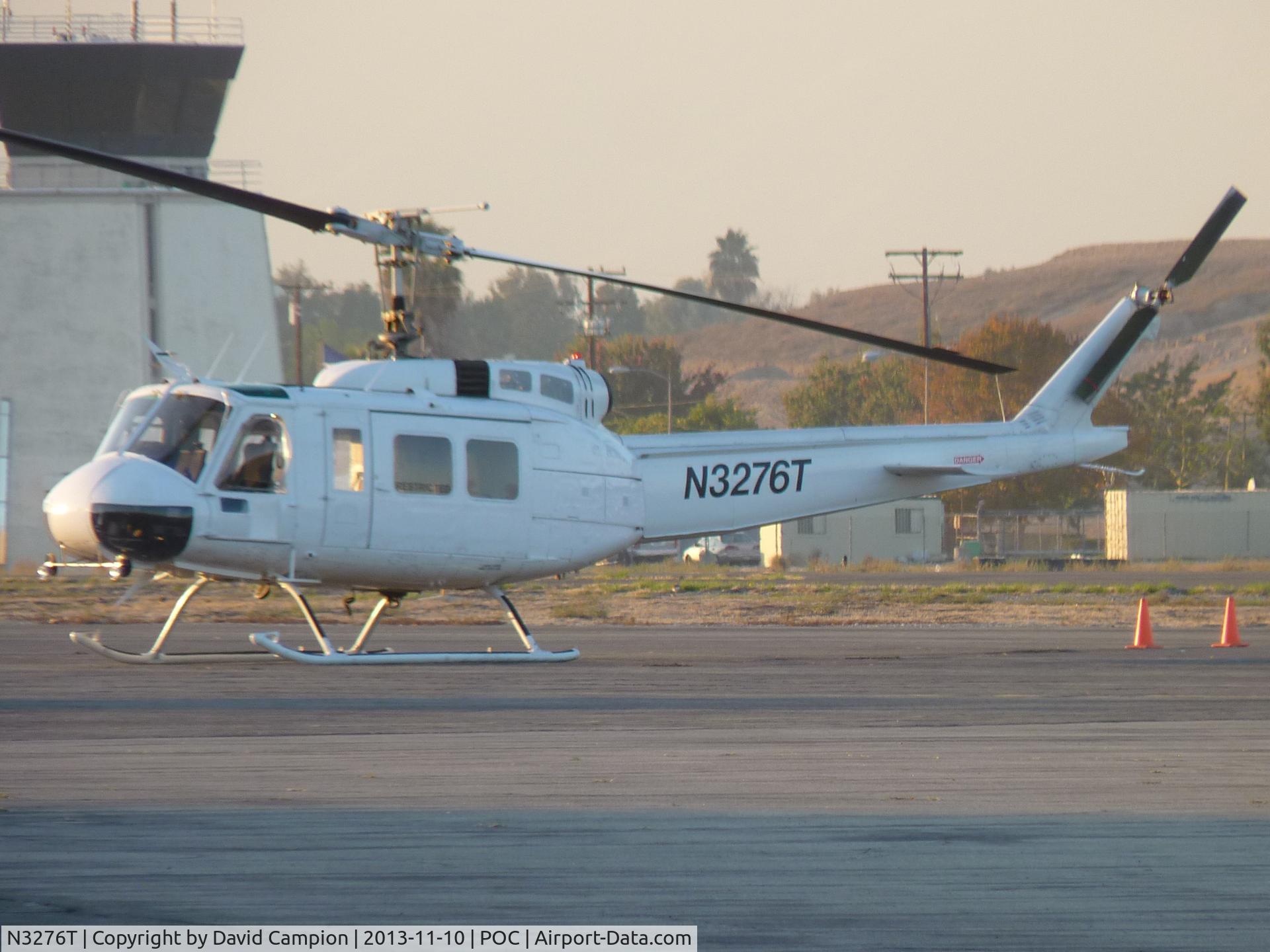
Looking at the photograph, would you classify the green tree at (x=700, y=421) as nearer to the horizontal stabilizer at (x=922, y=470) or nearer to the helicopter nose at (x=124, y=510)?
the horizontal stabilizer at (x=922, y=470)

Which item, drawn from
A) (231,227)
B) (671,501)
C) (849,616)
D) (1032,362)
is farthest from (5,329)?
(1032,362)

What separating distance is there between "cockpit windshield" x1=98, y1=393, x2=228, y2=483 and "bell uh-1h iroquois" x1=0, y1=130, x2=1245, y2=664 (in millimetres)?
16

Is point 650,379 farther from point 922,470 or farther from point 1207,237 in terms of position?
point 1207,237

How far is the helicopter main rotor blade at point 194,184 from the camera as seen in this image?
35.2 feet

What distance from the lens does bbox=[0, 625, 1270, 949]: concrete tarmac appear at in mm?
5023

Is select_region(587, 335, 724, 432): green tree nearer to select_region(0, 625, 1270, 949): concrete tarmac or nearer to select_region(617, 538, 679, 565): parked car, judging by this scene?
select_region(617, 538, 679, 565): parked car

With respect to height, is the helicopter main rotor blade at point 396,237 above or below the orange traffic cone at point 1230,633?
above

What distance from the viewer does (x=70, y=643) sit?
16.2 metres

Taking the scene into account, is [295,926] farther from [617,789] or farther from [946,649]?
[946,649]

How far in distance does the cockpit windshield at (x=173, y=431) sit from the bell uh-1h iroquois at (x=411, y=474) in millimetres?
16

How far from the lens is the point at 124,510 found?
12352mm

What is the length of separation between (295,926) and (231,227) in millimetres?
38935
